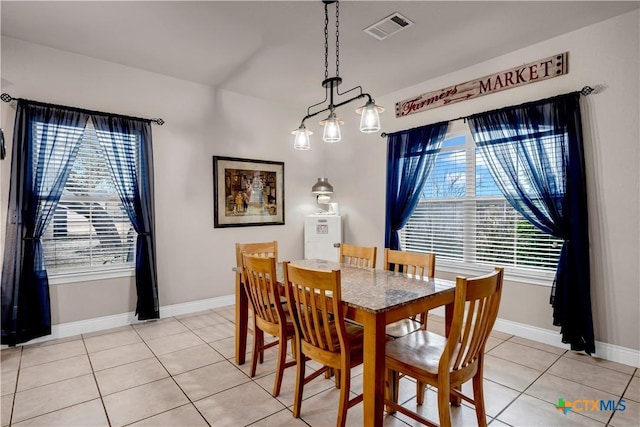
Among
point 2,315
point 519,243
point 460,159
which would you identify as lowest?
point 2,315

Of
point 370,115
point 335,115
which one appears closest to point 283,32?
point 335,115

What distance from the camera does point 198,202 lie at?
166 inches

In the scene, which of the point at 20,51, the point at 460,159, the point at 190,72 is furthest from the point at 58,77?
the point at 460,159

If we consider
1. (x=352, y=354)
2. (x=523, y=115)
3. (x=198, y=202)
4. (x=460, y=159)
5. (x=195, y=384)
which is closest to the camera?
(x=352, y=354)

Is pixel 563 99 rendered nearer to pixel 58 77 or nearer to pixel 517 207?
pixel 517 207

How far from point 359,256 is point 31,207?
298 cm

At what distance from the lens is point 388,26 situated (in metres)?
2.84

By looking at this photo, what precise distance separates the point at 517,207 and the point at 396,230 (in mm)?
1369

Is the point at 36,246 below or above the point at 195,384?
above

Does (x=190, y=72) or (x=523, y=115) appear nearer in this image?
(x=523, y=115)

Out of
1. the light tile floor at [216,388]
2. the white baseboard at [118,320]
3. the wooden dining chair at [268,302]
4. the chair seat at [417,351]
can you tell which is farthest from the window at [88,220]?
the chair seat at [417,351]

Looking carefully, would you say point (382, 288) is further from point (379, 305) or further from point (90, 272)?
point (90, 272)

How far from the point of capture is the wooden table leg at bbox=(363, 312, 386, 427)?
166 centimetres

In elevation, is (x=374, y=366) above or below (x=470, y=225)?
below
